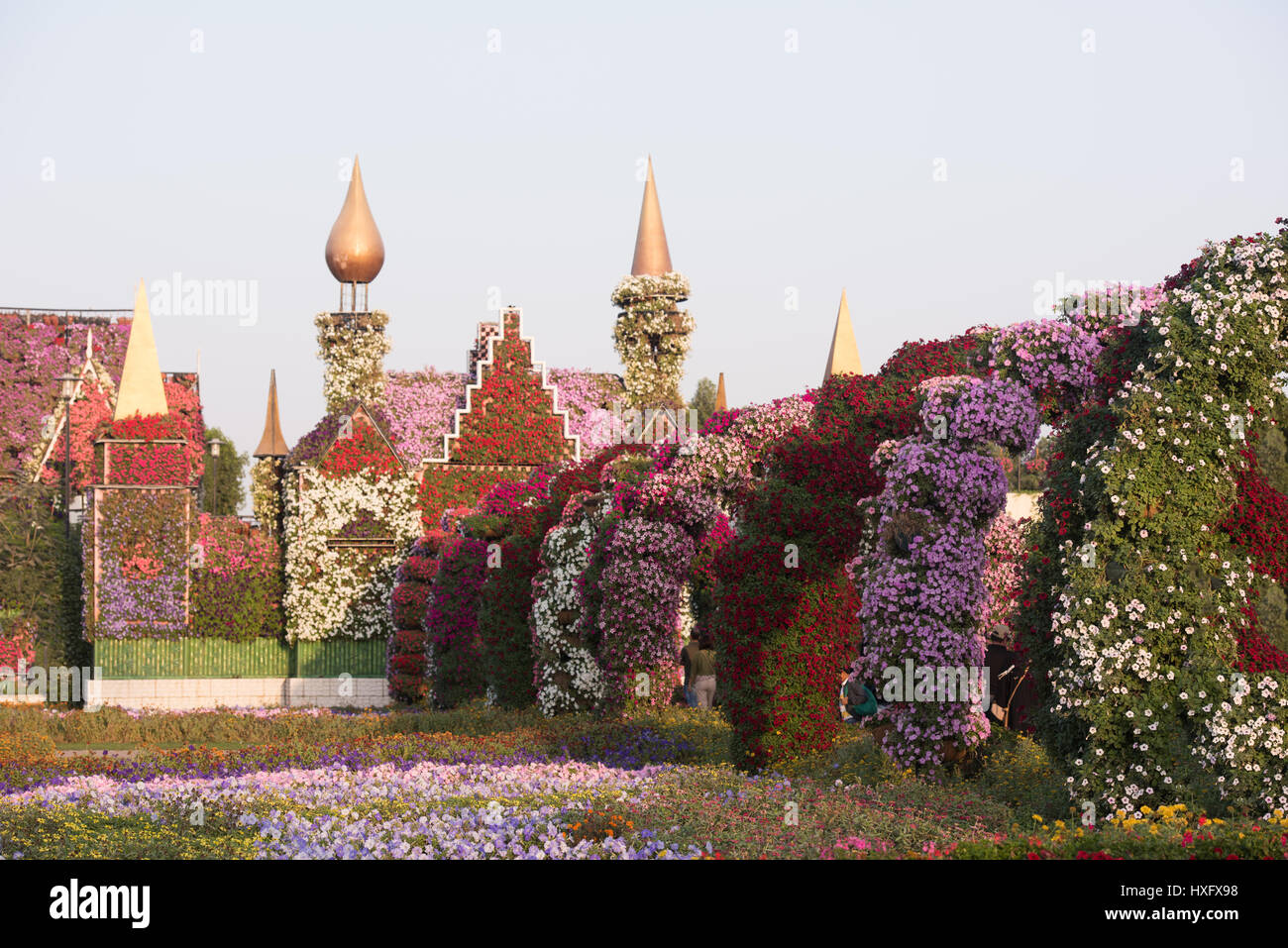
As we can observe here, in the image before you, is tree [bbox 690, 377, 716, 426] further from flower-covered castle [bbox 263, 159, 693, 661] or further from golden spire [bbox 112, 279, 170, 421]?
golden spire [bbox 112, 279, 170, 421]

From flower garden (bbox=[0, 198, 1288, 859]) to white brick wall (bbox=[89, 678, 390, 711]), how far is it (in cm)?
995

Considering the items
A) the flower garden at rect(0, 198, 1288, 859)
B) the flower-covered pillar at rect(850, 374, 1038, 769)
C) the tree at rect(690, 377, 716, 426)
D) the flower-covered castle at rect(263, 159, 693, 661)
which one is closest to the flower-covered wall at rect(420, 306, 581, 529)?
the flower-covered castle at rect(263, 159, 693, 661)

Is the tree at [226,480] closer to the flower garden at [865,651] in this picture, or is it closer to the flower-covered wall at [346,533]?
the flower-covered wall at [346,533]

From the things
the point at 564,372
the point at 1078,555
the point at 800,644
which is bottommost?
the point at 800,644

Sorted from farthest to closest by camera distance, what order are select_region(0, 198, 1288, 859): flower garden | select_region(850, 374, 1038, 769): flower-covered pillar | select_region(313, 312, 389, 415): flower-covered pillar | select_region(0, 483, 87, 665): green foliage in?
select_region(313, 312, 389, 415): flower-covered pillar → select_region(0, 483, 87, 665): green foliage → select_region(850, 374, 1038, 769): flower-covered pillar → select_region(0, 198, 1288, 859): flower garden

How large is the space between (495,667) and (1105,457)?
16.9 m

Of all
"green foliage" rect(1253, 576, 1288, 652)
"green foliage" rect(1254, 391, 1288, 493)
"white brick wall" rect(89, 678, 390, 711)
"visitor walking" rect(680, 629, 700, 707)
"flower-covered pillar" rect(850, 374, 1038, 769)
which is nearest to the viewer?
"green foliage" rect(1253, 576, 1288, 652)

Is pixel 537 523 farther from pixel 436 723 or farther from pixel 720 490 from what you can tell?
pixel 720 490

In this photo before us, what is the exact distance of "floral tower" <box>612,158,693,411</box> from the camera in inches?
1725

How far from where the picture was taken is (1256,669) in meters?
12.4

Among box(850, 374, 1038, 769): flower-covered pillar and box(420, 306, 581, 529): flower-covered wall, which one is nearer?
box(850, 374, 1038, 769): flower-covered pillar

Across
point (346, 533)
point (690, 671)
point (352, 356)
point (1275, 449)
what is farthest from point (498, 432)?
point (1275, 449)
